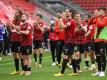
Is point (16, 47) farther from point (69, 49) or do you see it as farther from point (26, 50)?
point (69, 49)

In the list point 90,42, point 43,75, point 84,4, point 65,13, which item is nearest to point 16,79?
point 43,75

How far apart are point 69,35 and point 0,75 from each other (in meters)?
2.69

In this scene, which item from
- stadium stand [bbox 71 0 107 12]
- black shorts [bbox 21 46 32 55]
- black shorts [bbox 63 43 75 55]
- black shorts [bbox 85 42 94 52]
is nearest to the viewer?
black shorts [bbox 63 43 75 55]

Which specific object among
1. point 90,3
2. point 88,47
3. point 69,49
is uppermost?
point 90,3

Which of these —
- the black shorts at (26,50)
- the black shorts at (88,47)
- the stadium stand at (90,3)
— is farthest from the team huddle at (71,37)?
the stadium stand at (90,3)

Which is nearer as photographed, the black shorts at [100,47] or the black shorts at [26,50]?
the black shorts at [100,47]

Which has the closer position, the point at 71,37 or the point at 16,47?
the point at 71,37

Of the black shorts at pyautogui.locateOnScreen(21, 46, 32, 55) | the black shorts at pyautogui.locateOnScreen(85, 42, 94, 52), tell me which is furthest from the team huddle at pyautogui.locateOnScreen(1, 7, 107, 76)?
the black shorts at pyautogui.locateOnScreen(85, 42, 94, 52)

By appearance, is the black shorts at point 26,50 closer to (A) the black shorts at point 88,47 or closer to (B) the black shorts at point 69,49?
(B) the black shorts at point 69,49

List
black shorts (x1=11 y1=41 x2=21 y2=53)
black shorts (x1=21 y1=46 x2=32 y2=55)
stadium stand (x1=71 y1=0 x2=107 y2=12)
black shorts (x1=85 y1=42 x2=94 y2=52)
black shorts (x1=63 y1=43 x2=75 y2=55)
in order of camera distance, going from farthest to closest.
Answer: stadium stand (x1=71 y1=0 x2=107 y2=12) → black shorts (x1=85 y1=42 x2=94 y2=52) → black shorts (x1=11 y1=41 x2=21 y2=53) → black shorts (x1=21 y1=46 x2=32 y2=55) → black shorts (x1=63 y1=43 x2=75 y2=55)

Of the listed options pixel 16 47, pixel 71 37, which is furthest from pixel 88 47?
pixel 16 47

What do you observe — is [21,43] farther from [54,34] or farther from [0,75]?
[54,34]

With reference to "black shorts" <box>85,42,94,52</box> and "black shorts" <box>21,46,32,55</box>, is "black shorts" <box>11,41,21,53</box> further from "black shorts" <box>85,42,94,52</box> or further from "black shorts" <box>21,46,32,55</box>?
"black shorts" <box>85,42,94,52</box>

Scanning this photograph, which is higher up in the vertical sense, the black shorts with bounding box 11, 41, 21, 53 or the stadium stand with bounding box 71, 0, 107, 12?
the stadium stand with bounding box 71, 0, 107, 12
